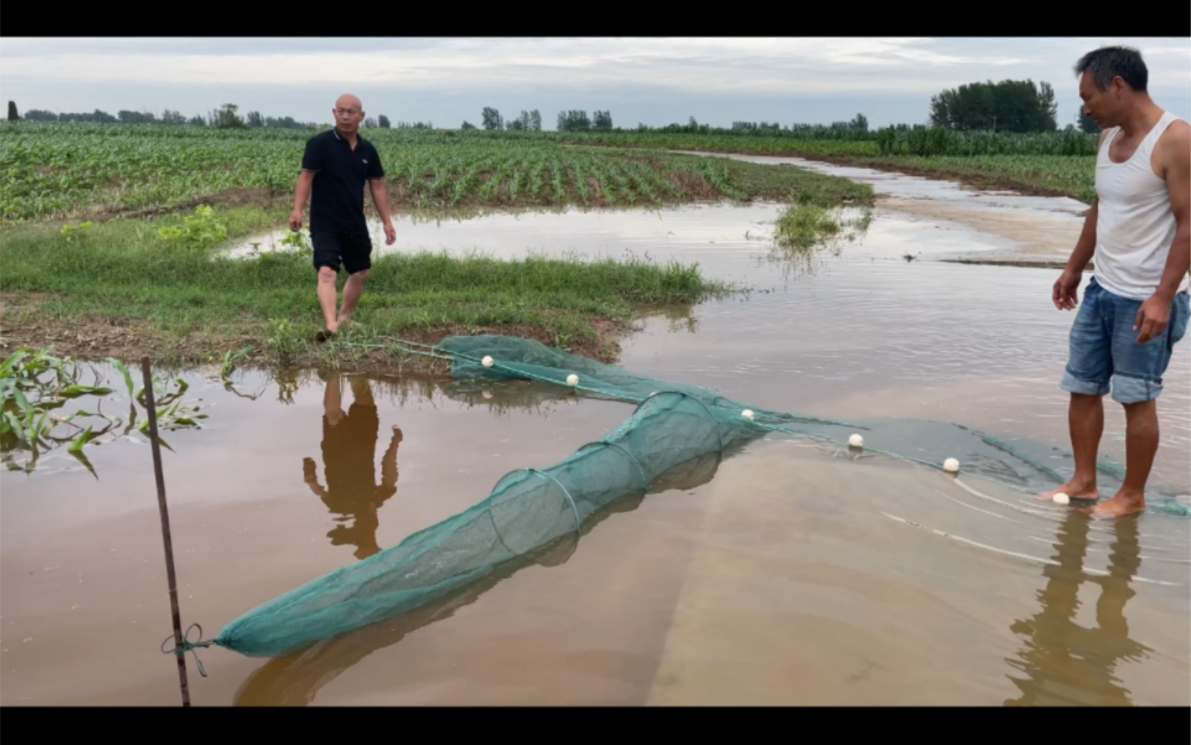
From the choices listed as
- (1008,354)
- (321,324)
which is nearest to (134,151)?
(321,324)

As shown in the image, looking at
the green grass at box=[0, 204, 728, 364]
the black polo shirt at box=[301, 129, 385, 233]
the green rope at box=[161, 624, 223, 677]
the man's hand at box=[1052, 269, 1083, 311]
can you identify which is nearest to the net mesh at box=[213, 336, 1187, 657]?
the green rope at box=[161, 624, 223, 677]

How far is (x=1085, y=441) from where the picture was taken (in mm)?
3766

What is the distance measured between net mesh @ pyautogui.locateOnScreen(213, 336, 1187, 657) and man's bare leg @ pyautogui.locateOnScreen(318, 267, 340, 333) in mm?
851

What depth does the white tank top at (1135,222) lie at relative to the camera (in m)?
3.31

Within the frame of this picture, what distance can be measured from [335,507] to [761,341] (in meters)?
3.84

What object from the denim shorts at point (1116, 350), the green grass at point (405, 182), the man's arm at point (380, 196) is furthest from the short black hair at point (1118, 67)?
the green grass at point (405, 182)

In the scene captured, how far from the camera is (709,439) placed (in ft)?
14.0

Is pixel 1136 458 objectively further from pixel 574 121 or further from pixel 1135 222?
pixel 574 121

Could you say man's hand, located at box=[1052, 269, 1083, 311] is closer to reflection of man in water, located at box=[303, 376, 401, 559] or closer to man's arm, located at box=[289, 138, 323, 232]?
reflection of man in water, located at box=[303, 376, 401, 559]

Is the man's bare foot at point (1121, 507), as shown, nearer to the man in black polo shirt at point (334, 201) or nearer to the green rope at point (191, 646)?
the green rope at point (191, 646)

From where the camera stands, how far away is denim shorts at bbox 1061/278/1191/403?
11.2 feet

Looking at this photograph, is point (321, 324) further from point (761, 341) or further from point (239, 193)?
point (239, 193)

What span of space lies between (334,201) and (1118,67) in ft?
15.3

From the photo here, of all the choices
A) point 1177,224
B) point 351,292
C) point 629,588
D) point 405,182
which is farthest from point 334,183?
point 405,182
